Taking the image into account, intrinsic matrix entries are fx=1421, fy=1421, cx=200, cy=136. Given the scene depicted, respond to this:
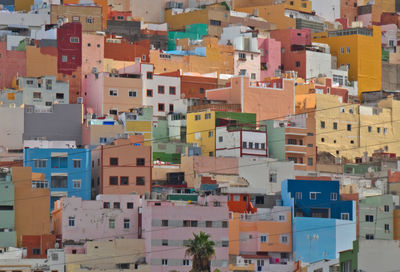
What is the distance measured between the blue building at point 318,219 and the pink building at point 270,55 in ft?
105

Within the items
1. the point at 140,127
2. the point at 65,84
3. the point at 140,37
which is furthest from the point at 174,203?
the point at 140,37

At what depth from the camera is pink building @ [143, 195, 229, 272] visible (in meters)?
74.4

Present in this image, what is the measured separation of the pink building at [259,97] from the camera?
99812mm

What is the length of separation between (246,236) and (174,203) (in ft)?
15.2

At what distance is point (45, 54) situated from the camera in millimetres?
99938

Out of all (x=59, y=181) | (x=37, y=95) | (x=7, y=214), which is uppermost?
(x=37, y=95)

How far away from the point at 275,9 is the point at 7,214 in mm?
56781

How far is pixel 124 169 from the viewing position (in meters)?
83.5

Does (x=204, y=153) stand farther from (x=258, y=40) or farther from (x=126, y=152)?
(x=258, y=40)

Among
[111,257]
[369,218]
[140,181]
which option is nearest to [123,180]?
[140,181]

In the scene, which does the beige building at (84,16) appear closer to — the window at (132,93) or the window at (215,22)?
the window at (132,93)

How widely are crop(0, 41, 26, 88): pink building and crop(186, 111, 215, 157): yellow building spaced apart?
12.7 meters

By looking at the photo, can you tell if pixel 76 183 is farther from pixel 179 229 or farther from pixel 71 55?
pixel 71 55

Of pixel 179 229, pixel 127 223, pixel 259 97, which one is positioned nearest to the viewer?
pixel 179 229
